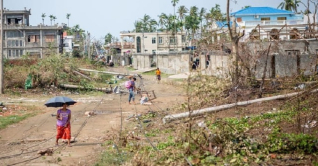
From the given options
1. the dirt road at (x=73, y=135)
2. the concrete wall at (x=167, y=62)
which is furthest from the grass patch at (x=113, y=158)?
the concrete wall at (x=167, y=62)

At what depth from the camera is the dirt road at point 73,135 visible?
1012 cm

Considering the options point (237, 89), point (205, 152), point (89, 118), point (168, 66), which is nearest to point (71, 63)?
point (89, 118)

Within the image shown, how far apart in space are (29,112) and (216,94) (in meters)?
8.68

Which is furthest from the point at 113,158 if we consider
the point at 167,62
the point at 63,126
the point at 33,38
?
the point at 33,38

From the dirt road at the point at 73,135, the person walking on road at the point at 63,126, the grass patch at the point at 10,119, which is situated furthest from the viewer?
the grass patch at the point at 10,119

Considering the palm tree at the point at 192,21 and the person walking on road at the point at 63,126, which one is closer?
the person walking on road at the point at 63,126

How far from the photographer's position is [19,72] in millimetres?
27734

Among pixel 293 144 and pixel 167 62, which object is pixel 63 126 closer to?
pixel 293 144

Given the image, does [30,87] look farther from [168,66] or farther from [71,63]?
[168,66]

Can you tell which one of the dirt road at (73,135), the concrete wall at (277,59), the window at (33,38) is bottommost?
the dirt road at (73,135)

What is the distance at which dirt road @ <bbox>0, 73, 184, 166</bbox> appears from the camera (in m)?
10.1

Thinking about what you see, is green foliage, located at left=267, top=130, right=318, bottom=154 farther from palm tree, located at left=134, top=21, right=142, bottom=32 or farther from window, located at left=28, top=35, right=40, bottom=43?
palm tree, located at left=134, top=21, right=142, bottom=32

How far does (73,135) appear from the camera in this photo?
1332 centimetres

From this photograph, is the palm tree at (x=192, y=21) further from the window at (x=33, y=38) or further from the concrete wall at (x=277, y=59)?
the concrete wall at (x=277, y=59)
